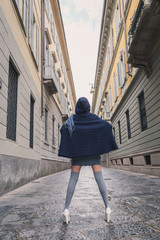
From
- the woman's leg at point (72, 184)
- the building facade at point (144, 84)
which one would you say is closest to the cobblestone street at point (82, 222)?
the woman's leg at point (72, 184)

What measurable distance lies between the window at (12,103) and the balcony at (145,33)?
4.74 m

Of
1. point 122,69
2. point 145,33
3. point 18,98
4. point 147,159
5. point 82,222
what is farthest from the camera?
point 122,69

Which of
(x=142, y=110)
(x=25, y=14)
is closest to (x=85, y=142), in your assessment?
(x=25, y=14)

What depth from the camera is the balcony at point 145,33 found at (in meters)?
7.31

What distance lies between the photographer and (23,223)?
2.72 metres

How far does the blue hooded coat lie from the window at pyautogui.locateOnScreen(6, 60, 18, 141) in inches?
147

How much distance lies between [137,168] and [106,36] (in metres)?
15.9

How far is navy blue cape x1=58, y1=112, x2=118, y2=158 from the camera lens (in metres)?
2.81

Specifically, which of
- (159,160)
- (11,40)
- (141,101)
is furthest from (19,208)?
(141,101)

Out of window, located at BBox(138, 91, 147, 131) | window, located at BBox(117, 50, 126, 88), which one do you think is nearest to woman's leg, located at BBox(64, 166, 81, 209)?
window, located at BBox(138, 91, 147, 131)

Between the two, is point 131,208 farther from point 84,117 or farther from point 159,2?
point 159,2

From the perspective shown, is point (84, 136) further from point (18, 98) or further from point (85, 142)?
point (18, 98)

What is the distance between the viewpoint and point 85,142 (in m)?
2.84

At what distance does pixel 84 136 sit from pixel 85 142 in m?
0.08
